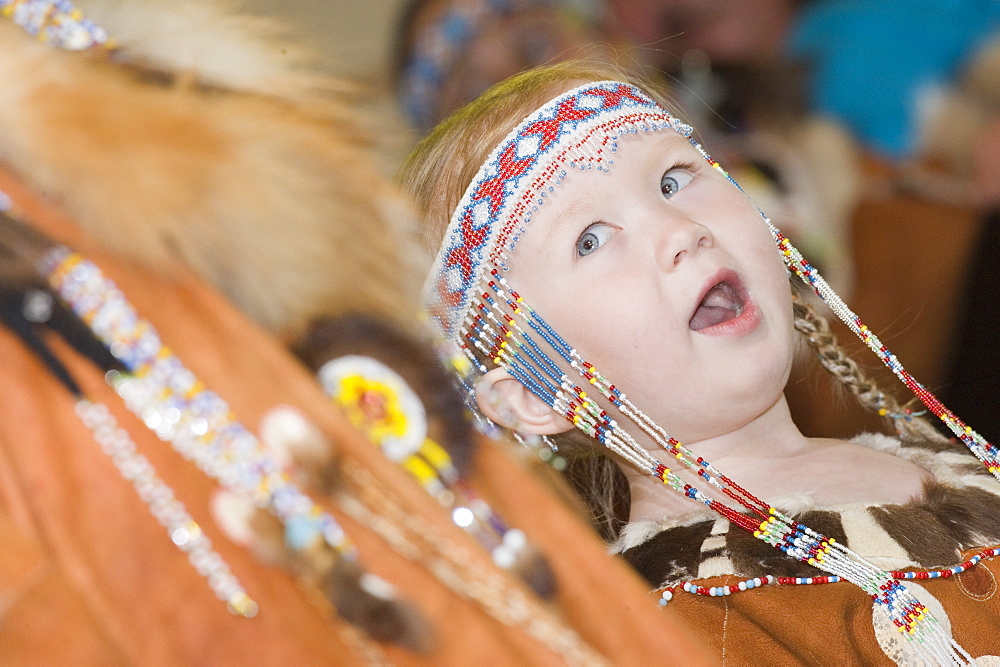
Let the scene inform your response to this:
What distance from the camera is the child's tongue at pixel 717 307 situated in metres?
1.09

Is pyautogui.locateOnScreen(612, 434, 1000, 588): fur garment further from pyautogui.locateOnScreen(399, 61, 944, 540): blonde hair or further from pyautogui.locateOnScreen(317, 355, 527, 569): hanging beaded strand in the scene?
pyautogui.locateOnScreen(317, 355, 527, 569): hanging beaded strand

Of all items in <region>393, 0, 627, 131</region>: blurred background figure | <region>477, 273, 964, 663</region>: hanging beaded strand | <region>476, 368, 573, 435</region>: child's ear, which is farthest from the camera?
<region>393, 0, 627, 131</region>: blurred background figure

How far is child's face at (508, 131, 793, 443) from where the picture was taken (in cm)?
104

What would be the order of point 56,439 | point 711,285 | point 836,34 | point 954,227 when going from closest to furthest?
point 56,439 → point 711,285 → point 954,227 → point 836,34

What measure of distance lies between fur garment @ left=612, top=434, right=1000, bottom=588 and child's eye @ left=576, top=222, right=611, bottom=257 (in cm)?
33

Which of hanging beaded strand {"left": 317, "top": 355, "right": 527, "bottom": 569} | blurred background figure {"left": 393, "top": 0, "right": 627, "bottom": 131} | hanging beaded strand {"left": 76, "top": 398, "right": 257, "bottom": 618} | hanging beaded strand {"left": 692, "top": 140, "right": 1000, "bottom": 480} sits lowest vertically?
hanging beaded strand {"left": 76, "top": 398, "right": 257, "bottom": 618}

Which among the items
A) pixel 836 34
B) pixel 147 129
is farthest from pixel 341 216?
pixel 836 34

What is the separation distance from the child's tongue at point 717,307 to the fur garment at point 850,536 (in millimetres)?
221

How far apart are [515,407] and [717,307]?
0.28 metres

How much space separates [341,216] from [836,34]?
9.76ft

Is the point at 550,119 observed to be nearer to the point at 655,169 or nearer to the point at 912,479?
the point at 655,169

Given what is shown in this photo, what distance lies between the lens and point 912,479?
1.10 metres

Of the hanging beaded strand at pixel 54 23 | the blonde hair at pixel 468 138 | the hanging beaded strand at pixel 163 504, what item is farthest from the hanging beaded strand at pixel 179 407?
the blonde hair at pixel 468 138

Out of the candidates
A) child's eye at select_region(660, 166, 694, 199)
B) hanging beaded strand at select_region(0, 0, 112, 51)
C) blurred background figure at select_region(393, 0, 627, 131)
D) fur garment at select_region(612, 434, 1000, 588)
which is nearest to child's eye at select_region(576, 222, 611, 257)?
child's eye at select_region(660, 166, 694, 199)
